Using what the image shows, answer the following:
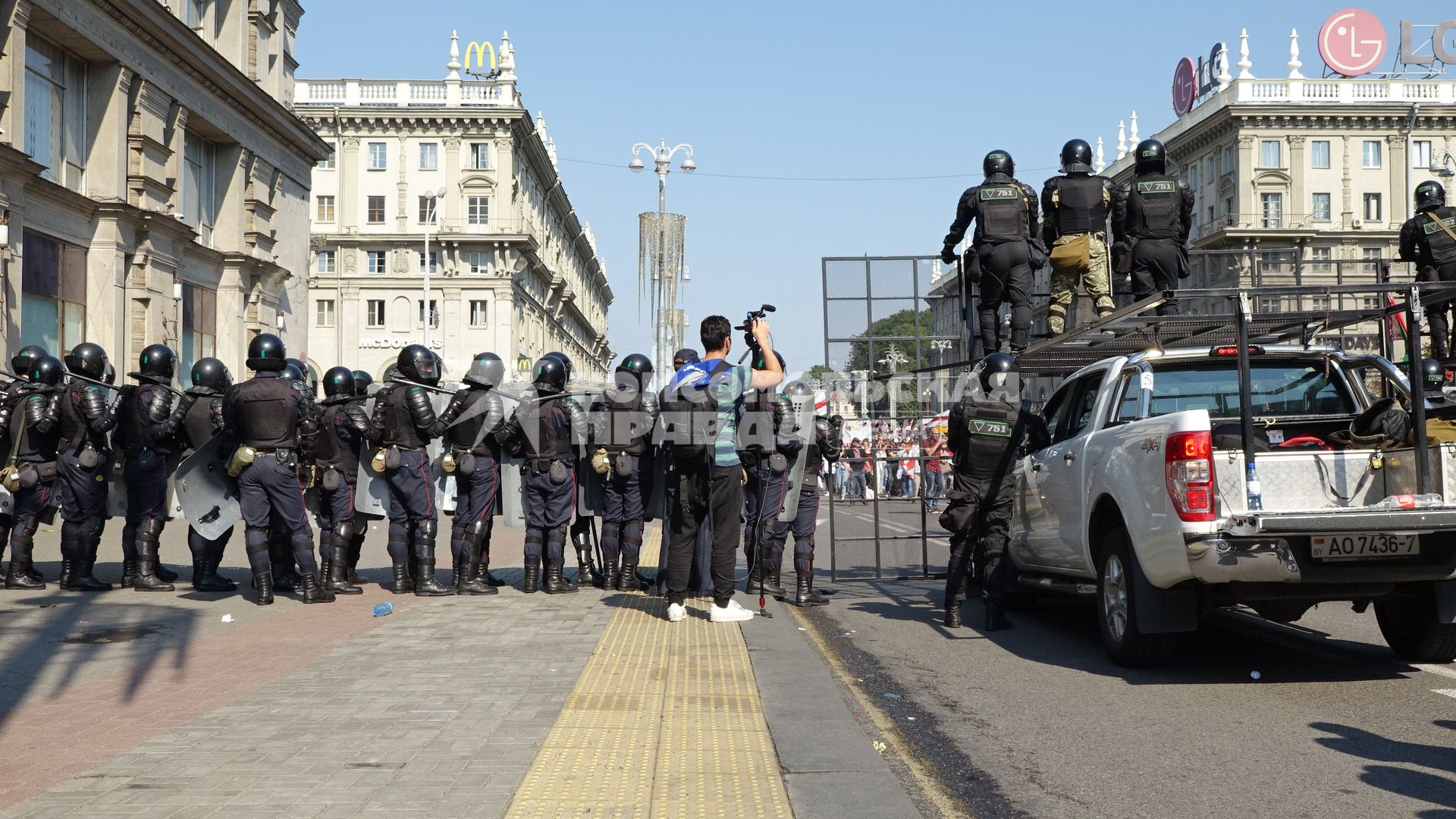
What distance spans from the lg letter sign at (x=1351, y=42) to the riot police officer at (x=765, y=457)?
64.8m

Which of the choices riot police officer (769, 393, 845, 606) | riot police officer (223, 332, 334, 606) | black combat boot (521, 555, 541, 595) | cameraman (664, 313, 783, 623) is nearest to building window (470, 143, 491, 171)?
black combat boot (521, 555, 541, 595)

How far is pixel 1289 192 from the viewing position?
6969 cm

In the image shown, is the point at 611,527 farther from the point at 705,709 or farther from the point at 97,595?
the point at 705,709

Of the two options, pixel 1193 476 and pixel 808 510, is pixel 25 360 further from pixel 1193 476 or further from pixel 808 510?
pixel 1193 476

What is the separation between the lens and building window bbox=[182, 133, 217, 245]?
103ft

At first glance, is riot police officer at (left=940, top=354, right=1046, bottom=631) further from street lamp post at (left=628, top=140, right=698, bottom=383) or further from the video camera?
street lamp post at (left=628, top=140, right=698, bottom=383)

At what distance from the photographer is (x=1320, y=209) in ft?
232

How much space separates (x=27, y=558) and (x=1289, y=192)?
69.9 metres

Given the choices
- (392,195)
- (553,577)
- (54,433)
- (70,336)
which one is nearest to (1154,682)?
(553,577)

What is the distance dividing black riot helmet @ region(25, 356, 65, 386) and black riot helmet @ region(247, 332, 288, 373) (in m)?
2.32

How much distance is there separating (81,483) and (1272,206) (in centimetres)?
6902

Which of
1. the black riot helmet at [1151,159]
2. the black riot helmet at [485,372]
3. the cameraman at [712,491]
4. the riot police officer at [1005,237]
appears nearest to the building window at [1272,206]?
the black riot helmet at [1151,159]

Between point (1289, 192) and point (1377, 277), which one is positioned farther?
point (1289, 192)

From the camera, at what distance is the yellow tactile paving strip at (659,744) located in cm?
454
